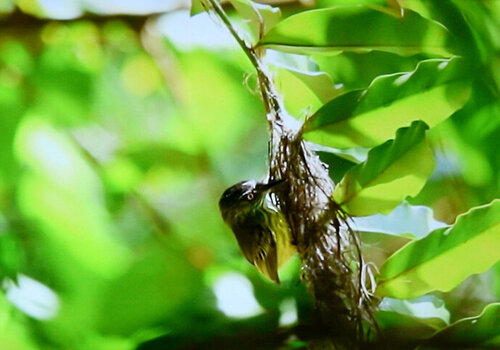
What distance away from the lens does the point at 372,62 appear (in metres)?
0.68

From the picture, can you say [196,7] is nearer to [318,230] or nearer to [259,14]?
[259,14]

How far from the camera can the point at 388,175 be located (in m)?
0.59

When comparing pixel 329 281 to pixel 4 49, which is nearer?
pixel 329 281

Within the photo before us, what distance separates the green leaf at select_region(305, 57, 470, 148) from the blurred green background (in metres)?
0.09

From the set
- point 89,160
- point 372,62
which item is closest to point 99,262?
point 89,160

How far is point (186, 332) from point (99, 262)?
0.37ft

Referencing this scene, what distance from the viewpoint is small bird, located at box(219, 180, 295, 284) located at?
0.58m

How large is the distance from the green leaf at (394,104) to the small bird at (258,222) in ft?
0.23

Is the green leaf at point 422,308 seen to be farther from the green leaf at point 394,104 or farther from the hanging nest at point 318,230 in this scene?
the green leaf at point 394,104

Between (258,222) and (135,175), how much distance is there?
0.17 m

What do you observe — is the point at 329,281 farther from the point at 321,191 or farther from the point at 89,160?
the point at 89,160

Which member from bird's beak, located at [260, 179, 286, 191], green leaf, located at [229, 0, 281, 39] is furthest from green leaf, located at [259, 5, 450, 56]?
bird's beak, located at [260, 179, 286, 191]

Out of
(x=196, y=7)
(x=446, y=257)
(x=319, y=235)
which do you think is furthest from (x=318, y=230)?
(x=196, y=7)

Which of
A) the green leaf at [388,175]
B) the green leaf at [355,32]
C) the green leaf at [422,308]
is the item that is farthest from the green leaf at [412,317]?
the green leaf at [355,32]
